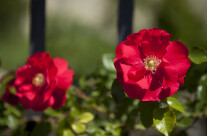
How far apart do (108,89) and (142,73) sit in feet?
1.15

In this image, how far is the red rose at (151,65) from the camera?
0.56 meters

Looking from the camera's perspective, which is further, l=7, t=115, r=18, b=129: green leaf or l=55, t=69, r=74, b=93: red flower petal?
l=7, t=115, r=18, b=129: green leaf

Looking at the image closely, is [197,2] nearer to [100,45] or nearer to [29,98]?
→ [100,45]

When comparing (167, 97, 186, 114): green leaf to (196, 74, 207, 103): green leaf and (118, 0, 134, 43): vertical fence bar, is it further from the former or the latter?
(118, 0, 134, 43): vertical fence bar

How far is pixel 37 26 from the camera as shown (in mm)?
987

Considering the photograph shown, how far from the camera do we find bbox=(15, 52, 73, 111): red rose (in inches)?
28.7

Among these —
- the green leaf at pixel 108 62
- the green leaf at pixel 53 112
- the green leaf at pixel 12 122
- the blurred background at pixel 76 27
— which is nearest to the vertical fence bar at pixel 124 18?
the green leaf at pixel 108 62

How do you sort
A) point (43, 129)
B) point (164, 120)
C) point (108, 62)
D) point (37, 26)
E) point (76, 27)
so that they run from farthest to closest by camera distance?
point (76, 27) < point (37, 26) < point (43, 129) < point (108, 62) < point (164, 120)

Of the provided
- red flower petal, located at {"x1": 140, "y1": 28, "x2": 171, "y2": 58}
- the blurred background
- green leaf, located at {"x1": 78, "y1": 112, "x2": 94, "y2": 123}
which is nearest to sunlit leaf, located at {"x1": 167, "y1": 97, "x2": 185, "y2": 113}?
red flower petal, located at {"x1": 140, "y1": 28, "x2": 171, "y2": 58}

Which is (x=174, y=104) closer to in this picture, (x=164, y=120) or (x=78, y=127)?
(x=164, y=120)

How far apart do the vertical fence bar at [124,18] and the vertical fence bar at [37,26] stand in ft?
0.94

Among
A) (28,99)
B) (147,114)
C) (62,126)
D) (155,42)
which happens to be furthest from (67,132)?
(155,42)

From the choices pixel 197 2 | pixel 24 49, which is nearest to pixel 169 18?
pixel 197 2

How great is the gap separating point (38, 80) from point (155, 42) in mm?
367
